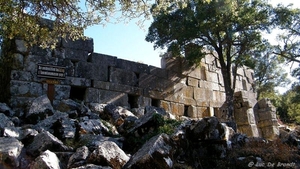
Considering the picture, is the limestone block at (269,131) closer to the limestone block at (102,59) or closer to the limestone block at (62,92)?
the limestone block at (102,59)

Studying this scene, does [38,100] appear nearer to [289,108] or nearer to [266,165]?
[266,165]

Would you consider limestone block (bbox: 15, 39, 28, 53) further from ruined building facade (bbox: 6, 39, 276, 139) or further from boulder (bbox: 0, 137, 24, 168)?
boulder (bbox: 0, 137, 24, 168)

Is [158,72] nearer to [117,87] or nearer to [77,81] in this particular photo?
[117,87]

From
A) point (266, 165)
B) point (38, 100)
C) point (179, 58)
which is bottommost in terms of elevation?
point (266, 165)

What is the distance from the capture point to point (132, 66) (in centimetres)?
1035

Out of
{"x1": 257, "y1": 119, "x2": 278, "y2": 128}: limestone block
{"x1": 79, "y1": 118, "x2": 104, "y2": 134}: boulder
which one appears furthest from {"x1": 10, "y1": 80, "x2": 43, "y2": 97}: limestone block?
{"x1": 257, "y1": 119, "x2": 278, "y2": 128}: limestone block

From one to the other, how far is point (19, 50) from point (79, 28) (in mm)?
2082

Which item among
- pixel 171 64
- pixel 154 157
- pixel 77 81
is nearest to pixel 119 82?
pixel 77 81

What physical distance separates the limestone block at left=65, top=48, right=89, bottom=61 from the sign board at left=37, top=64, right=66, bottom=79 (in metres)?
0.50

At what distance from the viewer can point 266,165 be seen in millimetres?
4590

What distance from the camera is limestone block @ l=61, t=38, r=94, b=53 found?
8995 millimetres

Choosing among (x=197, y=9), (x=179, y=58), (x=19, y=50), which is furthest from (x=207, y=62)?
(x=19, y=50)

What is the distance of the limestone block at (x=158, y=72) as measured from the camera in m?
10.9

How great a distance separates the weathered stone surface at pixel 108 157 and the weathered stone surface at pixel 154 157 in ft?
0.47
